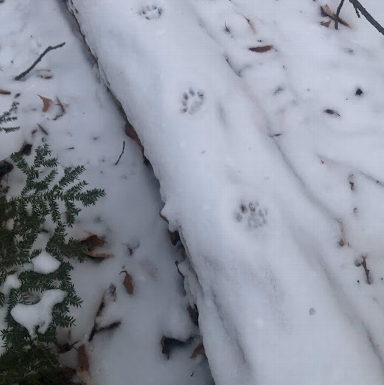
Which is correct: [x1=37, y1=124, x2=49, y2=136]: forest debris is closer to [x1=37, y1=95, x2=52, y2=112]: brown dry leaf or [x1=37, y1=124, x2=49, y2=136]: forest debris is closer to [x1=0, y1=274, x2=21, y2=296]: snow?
[x1=37, y1=95, x2=52, y2=112]: brown dry leaf

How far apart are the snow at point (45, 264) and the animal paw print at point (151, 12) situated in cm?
107

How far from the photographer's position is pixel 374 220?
1366 millimetres

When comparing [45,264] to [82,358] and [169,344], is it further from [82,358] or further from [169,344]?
[169,344]

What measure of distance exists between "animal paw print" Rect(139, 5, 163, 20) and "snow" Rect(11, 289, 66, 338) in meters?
1.17

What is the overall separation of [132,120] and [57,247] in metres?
0.63

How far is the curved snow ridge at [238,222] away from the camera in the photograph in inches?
42.5

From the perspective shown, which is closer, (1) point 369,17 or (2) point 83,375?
(2) point 83,375

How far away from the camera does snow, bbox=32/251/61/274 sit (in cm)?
120

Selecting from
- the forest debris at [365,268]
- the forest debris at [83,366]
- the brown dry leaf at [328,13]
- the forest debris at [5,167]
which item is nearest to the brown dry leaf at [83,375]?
the forest debris at [83,366]

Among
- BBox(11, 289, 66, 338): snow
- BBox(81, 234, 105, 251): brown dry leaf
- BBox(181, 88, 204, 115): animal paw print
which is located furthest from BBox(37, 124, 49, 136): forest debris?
BBox(11, 289, 66, 338): snow

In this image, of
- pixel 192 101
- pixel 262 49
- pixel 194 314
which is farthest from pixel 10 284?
pixel 262 49

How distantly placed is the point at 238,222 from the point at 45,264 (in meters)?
0.65

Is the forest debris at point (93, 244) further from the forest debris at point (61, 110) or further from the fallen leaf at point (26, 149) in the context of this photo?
the forest debris at point (61, 110)

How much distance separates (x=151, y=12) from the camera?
5.21 feet
